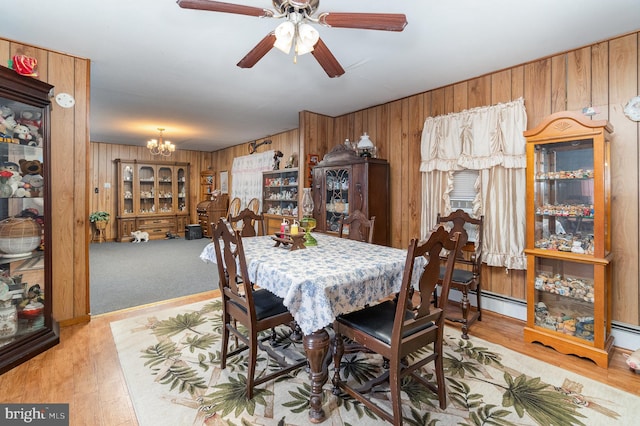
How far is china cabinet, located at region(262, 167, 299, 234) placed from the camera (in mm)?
5523

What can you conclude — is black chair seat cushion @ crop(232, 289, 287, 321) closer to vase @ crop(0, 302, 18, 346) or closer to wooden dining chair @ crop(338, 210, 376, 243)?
wooden dining chair @ crop(338, 210, 376, 243)

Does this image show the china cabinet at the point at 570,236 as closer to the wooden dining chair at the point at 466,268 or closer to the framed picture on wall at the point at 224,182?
the wooden dining chair at the point at 466,268

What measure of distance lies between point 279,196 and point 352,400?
447 centimetres

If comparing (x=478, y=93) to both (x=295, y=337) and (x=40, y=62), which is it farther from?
(x=40, y=62)

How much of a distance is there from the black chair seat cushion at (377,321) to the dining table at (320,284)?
8 cm

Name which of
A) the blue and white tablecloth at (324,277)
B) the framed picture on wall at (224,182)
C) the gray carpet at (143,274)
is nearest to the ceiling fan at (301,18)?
the blue and white tablecloth at (324,277)

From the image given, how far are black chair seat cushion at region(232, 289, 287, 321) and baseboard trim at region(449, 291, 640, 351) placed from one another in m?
2.29

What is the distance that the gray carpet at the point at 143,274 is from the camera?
3.60 metres

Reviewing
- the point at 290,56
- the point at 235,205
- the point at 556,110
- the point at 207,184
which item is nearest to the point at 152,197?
the point at 207,184

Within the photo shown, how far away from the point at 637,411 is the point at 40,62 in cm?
497

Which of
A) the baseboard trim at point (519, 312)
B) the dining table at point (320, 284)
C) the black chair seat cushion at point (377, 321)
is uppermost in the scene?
the dining table at point (320, 284)

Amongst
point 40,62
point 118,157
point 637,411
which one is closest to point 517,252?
point 637,411

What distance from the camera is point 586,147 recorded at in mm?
2350

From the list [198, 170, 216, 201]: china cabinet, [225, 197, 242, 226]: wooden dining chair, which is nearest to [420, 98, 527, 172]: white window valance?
[225, 197, 242, 226]: wooden dining chair
